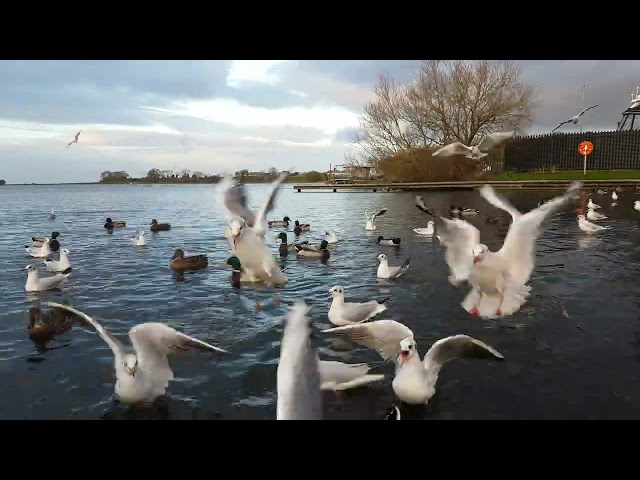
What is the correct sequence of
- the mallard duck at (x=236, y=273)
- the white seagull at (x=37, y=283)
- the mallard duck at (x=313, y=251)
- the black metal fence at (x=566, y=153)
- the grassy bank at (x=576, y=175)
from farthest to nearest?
the black metal fence at (x=566, y=153)
the grassy bank at (x=576, y=175)
the mallard duck at (x=313, y=251)
the mallard duck at (x=236, y=273)
the white seagull at (x=37, y=283)

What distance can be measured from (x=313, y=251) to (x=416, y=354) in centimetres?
905

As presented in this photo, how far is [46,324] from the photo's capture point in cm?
774

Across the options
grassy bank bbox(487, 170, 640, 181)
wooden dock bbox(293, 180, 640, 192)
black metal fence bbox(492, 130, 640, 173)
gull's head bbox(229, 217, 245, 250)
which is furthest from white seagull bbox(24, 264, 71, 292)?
black metal fence bbox(492, 130, 640, 173)

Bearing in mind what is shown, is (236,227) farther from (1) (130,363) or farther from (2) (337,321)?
(1) (130,363)

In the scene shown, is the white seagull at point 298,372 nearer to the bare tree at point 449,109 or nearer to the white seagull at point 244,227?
the white seagull at point 244,227

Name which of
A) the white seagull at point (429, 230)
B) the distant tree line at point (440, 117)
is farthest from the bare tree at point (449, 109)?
the white seagull at point (429, 230)

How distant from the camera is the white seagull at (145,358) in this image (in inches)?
201

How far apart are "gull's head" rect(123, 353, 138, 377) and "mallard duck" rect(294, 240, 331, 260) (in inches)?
351

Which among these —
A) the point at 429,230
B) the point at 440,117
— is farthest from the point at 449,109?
the point at 429,230

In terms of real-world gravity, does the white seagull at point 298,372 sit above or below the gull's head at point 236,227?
below

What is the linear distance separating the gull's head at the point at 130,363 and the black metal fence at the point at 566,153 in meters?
46.4

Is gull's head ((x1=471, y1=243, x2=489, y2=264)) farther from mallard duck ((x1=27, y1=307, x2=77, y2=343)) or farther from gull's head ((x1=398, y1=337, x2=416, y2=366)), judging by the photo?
mallard duck ((x1=27, y1=307, x2=77, y2=343))
